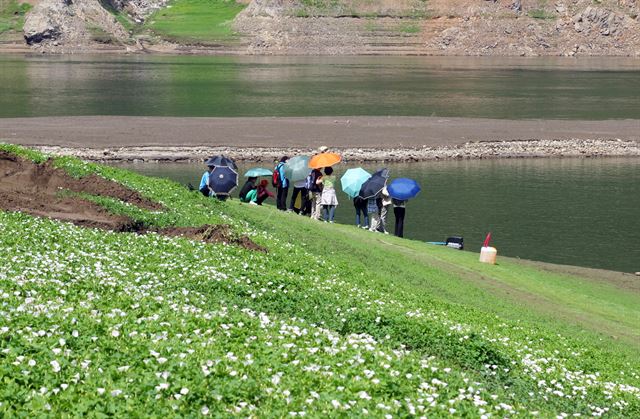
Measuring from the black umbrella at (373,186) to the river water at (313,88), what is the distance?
44.6m

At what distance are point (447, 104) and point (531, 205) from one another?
145ft

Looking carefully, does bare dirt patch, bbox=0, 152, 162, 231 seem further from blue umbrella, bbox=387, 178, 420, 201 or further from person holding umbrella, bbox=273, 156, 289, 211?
blue umbrella, bbox=387, 178, 420, 201

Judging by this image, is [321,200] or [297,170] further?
[297,170]

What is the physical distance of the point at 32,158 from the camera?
28375 millimetres

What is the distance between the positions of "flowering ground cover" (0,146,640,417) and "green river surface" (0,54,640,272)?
11276mm

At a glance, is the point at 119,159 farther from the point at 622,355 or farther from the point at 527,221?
the point at 622,355

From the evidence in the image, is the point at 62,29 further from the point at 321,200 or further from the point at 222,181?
the point at 222,181

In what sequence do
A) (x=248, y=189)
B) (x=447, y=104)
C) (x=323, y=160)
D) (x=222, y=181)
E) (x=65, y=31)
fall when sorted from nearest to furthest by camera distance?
(x=222, y=181) < (x=323, y=160) < (x=248, y=189) < (x=447, y=104) < (x=65, y=31)

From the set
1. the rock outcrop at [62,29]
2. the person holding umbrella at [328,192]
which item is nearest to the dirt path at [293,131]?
the person holding umbrella at [328,192]

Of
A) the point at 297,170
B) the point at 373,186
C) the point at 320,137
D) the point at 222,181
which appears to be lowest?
the point at 320,137

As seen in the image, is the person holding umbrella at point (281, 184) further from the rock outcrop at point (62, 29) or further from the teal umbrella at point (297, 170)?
the rock outcrop at point (62, 29)

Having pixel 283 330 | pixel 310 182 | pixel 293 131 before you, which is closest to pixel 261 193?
pixel 310 182

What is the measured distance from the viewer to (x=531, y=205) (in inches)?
1774

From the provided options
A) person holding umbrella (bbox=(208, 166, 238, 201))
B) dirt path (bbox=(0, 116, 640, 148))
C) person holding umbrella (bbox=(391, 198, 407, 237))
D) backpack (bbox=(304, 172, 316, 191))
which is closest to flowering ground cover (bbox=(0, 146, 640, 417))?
person holding umbrella (bbox=(208, 166, 238, 201))
